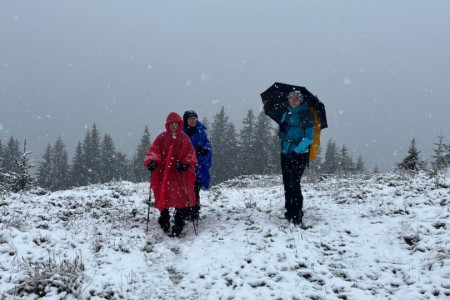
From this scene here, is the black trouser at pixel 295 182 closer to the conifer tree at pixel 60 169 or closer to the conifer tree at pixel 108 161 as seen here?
the conifer tree at pixel 108 161

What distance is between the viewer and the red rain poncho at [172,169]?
872 centimetres

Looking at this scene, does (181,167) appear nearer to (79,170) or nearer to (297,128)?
(297,128)

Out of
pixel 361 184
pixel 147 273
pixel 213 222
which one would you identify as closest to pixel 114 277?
pixel 147 273

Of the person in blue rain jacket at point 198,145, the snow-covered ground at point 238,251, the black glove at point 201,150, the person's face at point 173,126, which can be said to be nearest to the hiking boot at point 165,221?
the snow-covered ground at point 238,251

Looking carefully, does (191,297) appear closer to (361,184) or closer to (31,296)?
(31,296)

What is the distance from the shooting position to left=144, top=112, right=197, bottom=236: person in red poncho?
343 inches

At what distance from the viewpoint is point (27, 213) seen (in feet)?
28.3

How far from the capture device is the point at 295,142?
29.0ft

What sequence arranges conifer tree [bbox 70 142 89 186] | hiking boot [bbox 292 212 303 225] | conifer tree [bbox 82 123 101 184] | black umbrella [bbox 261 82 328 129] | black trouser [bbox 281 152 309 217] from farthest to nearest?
conifer tree [bbox 82 123 101 184] → conifer tree [bbox 70 142 89 186] → black umbrella [bbox 261 82 328 129] → black trouser [bbox 281 152 309 217] → hiking boot [bbox 292 212 303 225]

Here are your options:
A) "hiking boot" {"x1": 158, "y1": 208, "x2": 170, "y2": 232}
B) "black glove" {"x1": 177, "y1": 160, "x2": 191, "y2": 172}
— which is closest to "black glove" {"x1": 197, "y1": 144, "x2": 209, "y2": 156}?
"black glove" {"x1": 177, "y1": 160, "x2": 191, "y2": 172}

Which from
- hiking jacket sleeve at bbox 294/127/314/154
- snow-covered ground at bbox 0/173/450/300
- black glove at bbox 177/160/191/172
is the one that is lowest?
snow-covered ground at bbox 0/173/450/300

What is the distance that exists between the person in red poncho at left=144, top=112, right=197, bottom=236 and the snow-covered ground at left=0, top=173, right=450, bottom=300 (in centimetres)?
60

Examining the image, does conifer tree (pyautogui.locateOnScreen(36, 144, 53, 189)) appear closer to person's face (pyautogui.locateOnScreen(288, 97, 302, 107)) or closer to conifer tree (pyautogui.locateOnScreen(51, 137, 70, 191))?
conifer tree (pyautogui.locateOnScreen(51, 137, 70, 191))

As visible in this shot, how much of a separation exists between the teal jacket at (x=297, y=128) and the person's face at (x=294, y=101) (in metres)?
0.08
